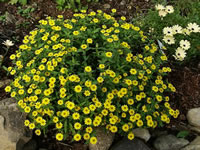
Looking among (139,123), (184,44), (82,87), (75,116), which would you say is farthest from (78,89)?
(184,44)

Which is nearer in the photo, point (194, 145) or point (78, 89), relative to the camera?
point (78, 89)

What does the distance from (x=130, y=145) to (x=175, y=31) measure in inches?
72.5

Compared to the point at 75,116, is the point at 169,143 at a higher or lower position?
lower

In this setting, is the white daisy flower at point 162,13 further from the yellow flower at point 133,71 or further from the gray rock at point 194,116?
the gray rock at point 194,116

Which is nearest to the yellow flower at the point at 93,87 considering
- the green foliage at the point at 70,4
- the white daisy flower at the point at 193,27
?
the white daisy flower at the point at 193,27

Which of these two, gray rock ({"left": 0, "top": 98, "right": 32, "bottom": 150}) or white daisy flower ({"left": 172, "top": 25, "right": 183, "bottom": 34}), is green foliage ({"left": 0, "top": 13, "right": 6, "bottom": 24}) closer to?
gray rock ({"left": 0, "top": 98, "right": 32, "bottom": 150})

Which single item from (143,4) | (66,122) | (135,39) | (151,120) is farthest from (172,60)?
(66,122)

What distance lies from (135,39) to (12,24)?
99.6 inches

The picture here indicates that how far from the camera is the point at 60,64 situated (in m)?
2.79

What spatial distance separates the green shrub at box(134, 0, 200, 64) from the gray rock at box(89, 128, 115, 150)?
1.57 m

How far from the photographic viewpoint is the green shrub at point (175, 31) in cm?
345

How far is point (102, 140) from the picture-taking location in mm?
2766

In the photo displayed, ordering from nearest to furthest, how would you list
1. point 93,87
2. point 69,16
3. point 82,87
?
1. point 93,87
2. point 82,87
3. point 69,16

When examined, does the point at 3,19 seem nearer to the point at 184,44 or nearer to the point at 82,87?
the point at 82,87
